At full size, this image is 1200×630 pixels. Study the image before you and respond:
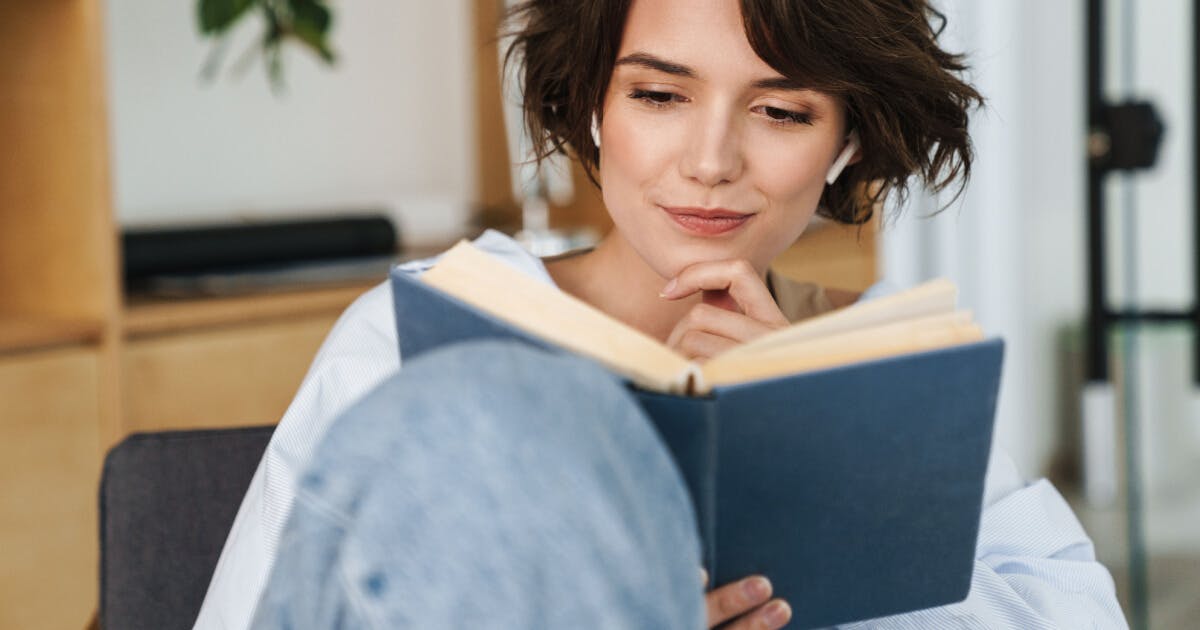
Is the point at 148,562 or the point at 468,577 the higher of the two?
the point at 468,577

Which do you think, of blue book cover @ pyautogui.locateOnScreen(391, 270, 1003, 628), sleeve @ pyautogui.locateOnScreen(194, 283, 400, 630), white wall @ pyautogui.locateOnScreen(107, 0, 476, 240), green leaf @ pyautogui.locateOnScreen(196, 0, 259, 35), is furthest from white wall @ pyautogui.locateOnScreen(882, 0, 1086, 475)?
blue book cover @ pyautogui.locateOnScreen(391, 270, 1003, 628)

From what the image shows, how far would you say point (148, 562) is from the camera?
3.93 feet

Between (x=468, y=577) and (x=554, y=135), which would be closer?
(x=468, y=577)

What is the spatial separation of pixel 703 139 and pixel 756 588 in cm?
47

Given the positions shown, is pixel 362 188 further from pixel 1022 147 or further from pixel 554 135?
pixel 1022 147

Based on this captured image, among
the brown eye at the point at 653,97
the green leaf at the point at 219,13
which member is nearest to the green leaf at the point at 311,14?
the green leaf at the point at 219,13

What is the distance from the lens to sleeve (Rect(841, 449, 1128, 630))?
3.66 feet

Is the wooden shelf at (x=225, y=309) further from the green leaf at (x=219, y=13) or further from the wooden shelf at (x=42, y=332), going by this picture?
the green leaf at (x=219, y=13)

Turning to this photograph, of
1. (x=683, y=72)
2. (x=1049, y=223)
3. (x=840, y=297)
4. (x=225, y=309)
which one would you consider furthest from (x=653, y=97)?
(x=1049, y=223)

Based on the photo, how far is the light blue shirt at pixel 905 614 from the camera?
1.08 meters

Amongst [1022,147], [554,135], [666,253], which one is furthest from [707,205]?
[1022,147]

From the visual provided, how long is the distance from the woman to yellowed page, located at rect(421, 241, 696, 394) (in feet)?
0.21

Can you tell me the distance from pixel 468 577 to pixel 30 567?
1.39 m

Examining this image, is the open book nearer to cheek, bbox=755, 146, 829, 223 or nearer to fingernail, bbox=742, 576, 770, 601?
fingernail, bbox=742, 576, 770, 601
